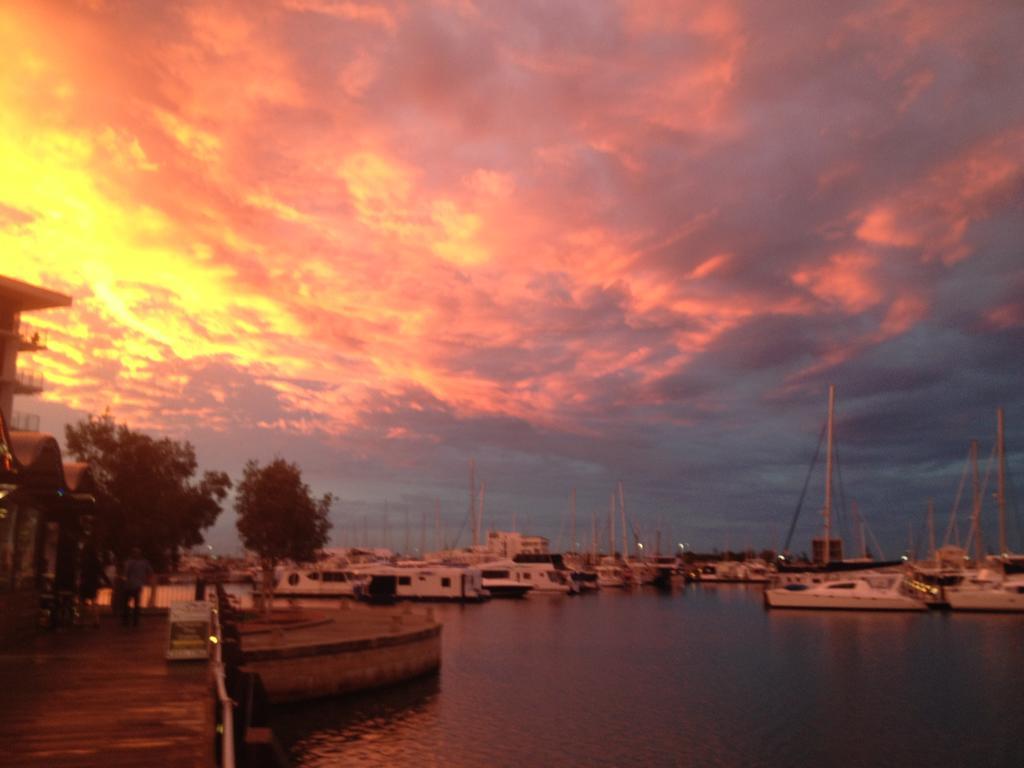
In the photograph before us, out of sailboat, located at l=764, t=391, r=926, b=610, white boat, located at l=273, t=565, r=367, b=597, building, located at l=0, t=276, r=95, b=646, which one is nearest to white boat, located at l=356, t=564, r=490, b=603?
white boat, located at l=273, t=565, r=367, b=597

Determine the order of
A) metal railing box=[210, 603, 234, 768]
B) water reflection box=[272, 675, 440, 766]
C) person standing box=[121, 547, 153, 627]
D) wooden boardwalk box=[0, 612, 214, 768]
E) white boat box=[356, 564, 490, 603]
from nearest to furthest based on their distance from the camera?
metal railing box=[210, 603, 234, 768] → wooden boardwalk box=[0, 612, 214, 768] → water reflection box=[272, 675, 440, 766] → person standing box=[121, 547, 153, 627] → white boat box=[356, 564, 490, 603]

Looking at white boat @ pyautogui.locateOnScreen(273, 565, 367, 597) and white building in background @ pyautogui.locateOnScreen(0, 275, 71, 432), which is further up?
white building in background @ pyautogui.locateOnScreen(0, 275, 71, 432)

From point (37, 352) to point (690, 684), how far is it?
52769mm

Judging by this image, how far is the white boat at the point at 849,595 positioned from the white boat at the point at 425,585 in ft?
93.6

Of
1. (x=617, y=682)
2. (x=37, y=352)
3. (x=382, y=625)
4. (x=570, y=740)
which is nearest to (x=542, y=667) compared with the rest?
(x=617, y=682)

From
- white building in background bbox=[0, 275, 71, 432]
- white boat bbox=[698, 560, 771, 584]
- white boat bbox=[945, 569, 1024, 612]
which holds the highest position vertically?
white building in background bbox=[0, 275, 71, 432]

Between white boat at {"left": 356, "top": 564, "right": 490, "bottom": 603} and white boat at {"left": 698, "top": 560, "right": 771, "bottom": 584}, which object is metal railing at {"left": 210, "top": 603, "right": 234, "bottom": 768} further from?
white boat at {"left": 698, "top": 560, "right": 771, "bottom": 584}

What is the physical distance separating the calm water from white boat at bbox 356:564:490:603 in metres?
29.4

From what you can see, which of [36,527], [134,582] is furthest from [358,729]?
[36,527]

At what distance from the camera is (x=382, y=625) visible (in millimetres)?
34375

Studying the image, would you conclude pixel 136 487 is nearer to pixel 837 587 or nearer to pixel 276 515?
pixel 276 515

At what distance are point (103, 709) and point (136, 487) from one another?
28.0 meters

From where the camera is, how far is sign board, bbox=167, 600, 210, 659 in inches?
692

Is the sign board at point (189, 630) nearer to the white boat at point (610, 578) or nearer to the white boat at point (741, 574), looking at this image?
the white boat at point (610, 578)
